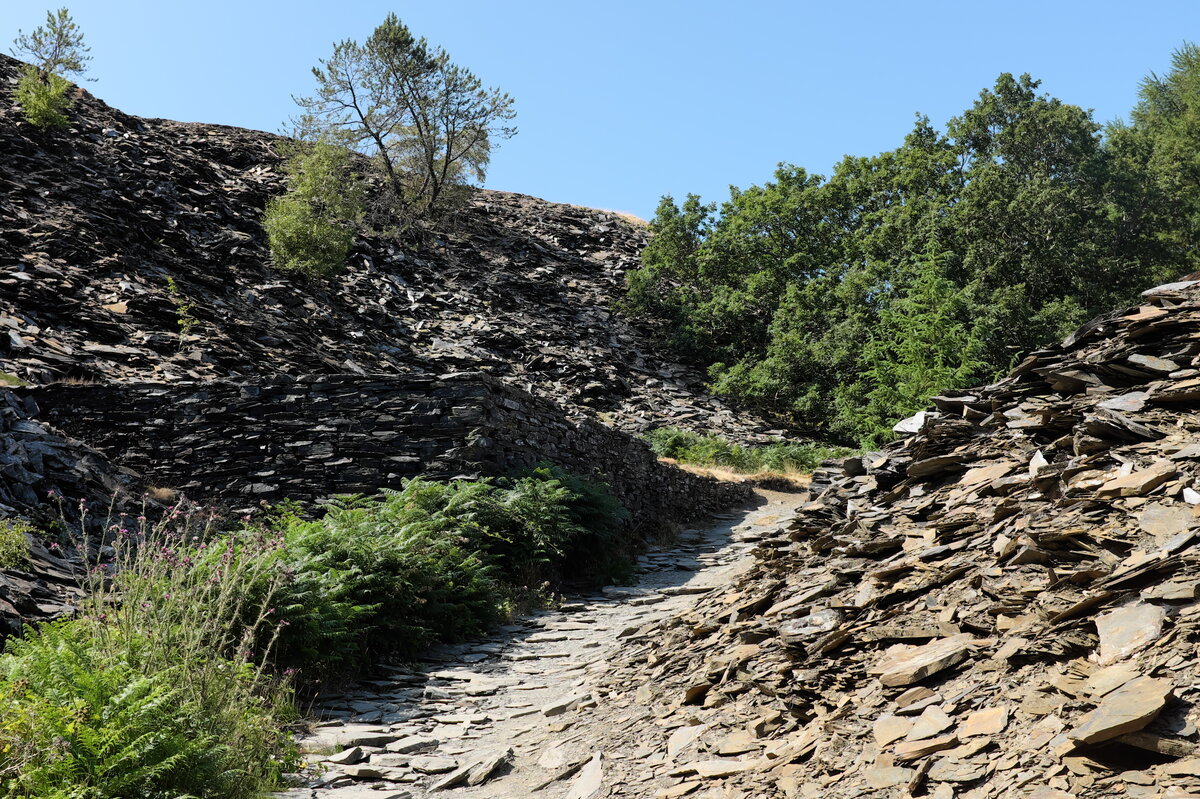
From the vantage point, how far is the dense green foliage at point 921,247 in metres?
24.8

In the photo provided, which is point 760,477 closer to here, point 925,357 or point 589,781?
point 925,357

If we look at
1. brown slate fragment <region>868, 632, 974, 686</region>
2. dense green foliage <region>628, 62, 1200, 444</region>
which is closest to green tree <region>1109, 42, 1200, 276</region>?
dense green foliage <region>628, 62, 1200, 444</region>

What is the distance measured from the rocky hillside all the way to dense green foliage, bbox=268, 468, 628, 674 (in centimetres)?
697

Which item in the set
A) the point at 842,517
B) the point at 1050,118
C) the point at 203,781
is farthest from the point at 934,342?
the point at 1050,118

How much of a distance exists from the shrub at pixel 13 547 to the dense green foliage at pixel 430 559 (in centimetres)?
194

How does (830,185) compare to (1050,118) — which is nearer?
(1050,118)

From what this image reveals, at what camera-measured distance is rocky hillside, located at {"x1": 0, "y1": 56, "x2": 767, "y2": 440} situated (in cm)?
1459

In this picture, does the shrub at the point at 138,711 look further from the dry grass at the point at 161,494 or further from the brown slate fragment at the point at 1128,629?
the dry grass at the point at 161,494

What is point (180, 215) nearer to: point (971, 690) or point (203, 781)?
point (203, 781)

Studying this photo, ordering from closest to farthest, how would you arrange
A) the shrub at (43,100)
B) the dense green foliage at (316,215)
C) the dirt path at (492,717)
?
the dirt path at (492,717) → the shrub at (43,100) → the dense green foliage at (316,215)

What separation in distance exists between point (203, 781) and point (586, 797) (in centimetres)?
170

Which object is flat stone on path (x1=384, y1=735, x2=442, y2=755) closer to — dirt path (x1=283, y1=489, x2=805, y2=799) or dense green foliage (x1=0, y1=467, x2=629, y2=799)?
dirt path (x1=283, y1=489, x2=805, y2=799)

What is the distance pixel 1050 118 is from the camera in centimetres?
2739

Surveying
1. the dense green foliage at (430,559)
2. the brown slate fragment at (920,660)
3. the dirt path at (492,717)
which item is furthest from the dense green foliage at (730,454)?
the brown slate fragment at (920,660)
